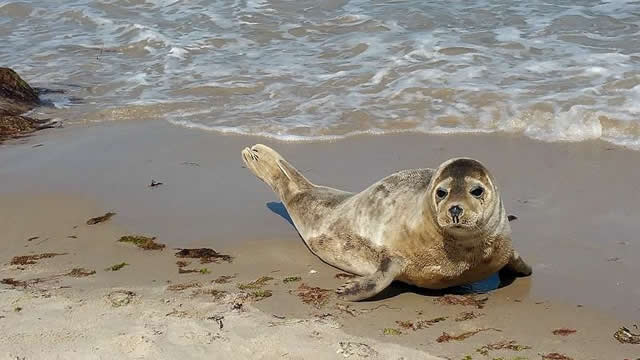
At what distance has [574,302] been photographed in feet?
13.4

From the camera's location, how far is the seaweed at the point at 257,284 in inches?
171

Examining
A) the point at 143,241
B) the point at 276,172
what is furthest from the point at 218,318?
the point at 276,172

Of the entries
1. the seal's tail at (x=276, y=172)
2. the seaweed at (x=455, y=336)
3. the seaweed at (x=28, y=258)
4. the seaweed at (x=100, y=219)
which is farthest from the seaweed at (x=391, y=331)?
the seaweed at (x=100, y=219)

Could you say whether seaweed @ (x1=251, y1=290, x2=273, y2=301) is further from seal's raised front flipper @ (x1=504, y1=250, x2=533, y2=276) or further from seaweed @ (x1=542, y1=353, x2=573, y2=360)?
seaweed @ (x1=542, y1=353, x2=573, y2=360)

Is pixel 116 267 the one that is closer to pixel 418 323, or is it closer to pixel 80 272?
pixel 80 272

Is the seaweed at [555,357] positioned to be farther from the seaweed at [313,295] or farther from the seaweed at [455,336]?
the seaweed at [313,295]

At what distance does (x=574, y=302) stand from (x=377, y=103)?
4.18 meters

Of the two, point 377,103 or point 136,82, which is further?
point 136,82

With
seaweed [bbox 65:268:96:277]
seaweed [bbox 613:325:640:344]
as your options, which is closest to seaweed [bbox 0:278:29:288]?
seaweed [bbox 65:268:96:277]

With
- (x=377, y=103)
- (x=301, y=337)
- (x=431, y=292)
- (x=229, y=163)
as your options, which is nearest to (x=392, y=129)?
(x=377, y=103)

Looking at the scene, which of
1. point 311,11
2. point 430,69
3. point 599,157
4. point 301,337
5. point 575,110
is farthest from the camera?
point 311,11

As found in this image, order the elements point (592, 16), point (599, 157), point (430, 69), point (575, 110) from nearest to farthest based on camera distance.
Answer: point (599, 157) < point (575, 110) < point (430, 69) < point (592, 16)

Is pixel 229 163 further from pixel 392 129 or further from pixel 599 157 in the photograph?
pixel 599 157

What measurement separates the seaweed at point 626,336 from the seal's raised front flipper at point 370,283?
109 centimetres
